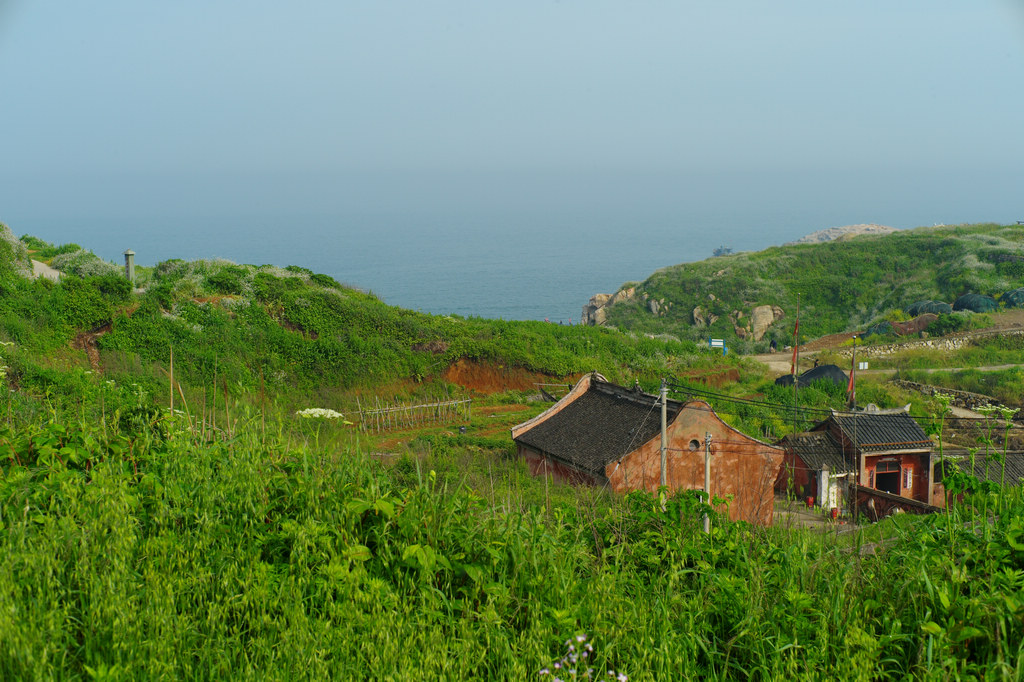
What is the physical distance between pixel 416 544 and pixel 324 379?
20.4 m

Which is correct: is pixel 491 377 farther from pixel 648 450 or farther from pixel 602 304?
pixel 602 304

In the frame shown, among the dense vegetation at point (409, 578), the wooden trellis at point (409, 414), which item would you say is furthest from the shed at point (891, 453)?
the dense vegetation at point (409, 578)

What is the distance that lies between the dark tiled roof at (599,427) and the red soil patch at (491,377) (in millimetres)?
9101

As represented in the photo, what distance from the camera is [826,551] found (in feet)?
15.0

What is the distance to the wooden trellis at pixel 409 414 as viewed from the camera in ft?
66.2

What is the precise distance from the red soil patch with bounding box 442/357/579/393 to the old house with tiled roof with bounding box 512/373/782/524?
33.1 ft

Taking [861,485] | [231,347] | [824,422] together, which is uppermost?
[231,347]

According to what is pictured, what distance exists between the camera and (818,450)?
1773cm

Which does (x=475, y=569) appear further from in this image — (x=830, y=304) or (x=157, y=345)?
(x=830, y=304)

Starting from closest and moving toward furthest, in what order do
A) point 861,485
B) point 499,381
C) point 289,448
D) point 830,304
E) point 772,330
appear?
point 289,448 → point 861,485 → point 499,381 → point 772,330 → point 830,304

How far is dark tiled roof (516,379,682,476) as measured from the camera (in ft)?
45.1

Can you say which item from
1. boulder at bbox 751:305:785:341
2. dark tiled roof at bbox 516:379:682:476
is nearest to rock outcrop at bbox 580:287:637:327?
boulder at bbox 751:305:785:341

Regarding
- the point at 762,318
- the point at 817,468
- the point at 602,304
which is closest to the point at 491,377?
the point at 817,468

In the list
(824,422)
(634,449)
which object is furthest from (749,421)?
(634,449)
